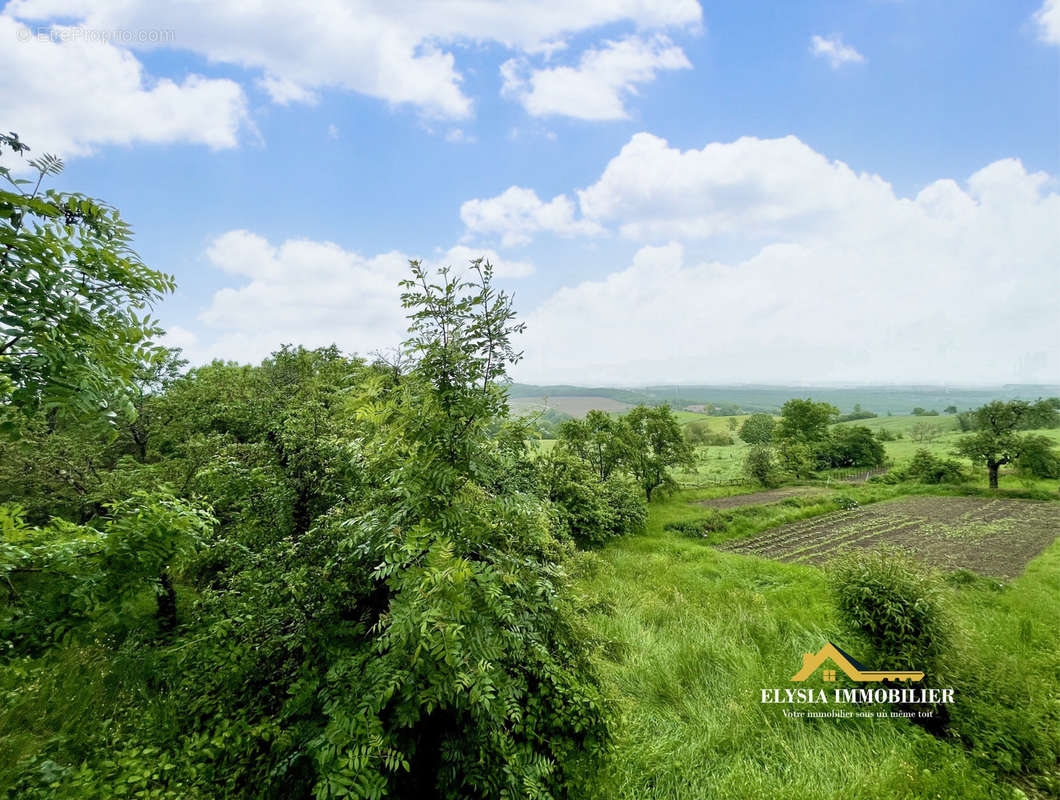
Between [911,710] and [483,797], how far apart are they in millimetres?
7322

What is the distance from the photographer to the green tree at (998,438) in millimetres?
30188

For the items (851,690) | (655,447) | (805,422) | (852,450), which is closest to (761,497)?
(655,447)

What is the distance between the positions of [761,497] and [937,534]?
36.7ft

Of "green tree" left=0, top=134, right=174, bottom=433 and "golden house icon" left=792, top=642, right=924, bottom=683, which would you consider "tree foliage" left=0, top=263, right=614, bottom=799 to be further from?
"golden house icon" left=792, top=642, right=924, bottom=683

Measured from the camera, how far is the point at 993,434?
102ft

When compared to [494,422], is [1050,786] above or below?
below

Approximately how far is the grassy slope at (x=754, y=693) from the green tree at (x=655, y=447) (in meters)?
14.1

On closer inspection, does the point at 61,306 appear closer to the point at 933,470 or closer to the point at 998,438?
the point at 998,438

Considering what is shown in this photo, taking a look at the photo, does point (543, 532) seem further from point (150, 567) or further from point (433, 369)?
point (150, 567)

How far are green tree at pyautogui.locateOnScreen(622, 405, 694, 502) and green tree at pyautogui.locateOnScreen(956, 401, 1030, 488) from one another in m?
24.2

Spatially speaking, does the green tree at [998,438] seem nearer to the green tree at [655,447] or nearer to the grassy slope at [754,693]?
the green tree at [655,447]

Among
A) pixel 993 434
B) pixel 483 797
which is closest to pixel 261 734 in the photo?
pixel 483 797

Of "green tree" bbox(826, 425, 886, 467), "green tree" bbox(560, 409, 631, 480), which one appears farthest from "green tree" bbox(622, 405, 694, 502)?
"green tree" bbox(826, 425, 886, 467)

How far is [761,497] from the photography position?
31.4m
